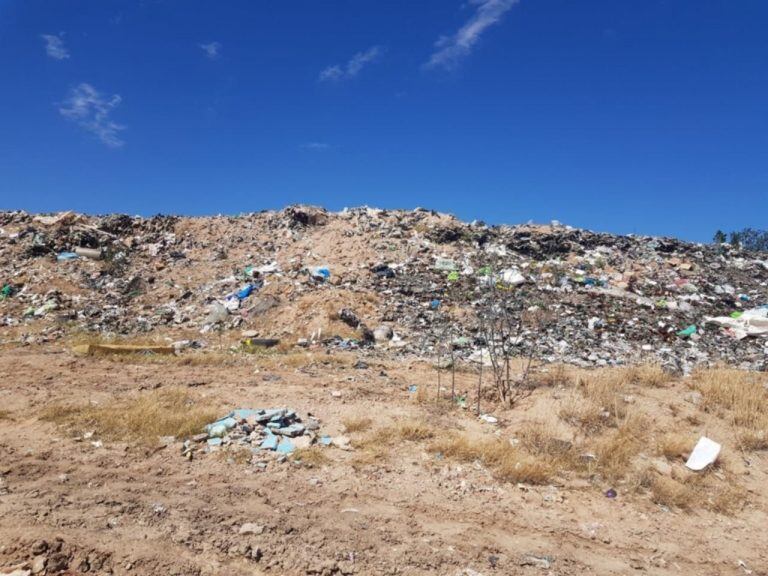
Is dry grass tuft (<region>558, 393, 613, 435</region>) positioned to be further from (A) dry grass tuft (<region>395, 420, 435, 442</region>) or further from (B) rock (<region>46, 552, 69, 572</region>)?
(B) rock (<region>46, 552, 69, 572</region>)

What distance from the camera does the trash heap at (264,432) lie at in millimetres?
3712

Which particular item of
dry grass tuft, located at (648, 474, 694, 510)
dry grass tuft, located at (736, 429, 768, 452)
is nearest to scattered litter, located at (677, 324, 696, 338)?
dry grass tuft, located at (736, 429, 768, 452)

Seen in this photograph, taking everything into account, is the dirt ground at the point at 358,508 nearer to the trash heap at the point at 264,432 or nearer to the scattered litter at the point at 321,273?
the trash heap at the point at 264,432

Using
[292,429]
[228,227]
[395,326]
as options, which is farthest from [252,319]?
[228,227]

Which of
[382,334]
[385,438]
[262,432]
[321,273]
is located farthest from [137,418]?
[321,273]

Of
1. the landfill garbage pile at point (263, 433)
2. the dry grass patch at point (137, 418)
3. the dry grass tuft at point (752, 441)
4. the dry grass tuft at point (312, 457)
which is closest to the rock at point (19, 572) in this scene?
the landfill garbage pile at point (263, 433)

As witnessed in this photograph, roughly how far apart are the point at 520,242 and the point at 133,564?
11.9 metres

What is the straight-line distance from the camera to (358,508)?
3.01 metres

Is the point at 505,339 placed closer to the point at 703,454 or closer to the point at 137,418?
the point at 703,454

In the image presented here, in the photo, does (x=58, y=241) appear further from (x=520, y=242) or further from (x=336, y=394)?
(x=520, y=242)

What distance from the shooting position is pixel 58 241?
11.2 meters

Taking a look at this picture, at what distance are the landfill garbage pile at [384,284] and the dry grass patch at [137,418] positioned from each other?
306cm

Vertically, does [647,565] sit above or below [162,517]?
below

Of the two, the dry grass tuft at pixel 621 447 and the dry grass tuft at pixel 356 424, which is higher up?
the dry grass tuft at pixel 356 424
